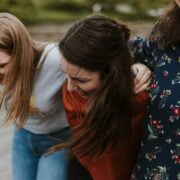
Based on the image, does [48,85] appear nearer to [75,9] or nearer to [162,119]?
[162,119]

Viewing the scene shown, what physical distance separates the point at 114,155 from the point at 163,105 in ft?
1.06

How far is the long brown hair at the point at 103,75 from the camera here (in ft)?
5.55

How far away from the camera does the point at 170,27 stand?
5.84 ft

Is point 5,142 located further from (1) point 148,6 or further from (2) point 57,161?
(1) point 148,6

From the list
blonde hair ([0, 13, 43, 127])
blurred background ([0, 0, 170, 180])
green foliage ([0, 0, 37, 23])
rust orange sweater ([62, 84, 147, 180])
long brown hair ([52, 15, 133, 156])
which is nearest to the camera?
long brown hair ([52, 15, 133, 156])

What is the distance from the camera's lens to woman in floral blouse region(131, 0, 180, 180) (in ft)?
5.61

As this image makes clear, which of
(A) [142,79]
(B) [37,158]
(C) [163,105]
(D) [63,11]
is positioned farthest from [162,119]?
(D) [63,11]

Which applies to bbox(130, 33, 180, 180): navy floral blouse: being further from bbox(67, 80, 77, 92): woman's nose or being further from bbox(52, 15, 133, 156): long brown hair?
bbox(67, 80, 77, 92): woman's nose

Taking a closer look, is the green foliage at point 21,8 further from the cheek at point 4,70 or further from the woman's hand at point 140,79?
the woman's hand at point 140,79

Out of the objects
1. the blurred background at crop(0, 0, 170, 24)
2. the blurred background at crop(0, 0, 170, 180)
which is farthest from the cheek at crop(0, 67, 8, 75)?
the blurred background at crop(0, 0, 170, 24)

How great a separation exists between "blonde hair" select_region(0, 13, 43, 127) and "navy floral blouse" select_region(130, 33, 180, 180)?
0.47 metres

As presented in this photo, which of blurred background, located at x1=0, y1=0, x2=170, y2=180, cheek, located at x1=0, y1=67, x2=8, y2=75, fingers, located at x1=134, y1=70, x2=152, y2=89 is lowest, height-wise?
blurred background, located at x1=0, y1=0, x2=170, y2=180

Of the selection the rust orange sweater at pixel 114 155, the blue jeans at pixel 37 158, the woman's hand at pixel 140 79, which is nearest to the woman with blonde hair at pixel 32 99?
the blue jeans at pixel 37 158

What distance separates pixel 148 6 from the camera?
915cm
